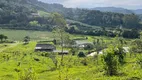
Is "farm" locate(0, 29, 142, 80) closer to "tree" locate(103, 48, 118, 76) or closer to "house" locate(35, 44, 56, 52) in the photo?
"tree" locate(103, 48, 118, 76)

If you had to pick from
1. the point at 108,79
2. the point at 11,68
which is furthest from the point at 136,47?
the point at 108,79

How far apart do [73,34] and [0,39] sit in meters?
56.4

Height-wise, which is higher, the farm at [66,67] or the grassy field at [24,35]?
the farm at [66,67]

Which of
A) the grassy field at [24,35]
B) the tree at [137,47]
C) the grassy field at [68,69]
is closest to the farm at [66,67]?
the grassy field at [68,69]

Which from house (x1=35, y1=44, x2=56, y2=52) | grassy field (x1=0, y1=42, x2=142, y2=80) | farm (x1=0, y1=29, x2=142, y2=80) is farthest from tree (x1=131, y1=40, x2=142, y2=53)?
house (x1=35, y1=44, x2=56, y2=52)

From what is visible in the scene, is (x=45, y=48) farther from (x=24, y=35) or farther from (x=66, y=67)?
(x=66, y=67)

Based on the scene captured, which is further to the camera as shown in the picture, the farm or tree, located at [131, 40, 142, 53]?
tree, located at [131, 40, 142, 53]

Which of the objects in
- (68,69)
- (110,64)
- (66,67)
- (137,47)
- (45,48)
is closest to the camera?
(66,67)

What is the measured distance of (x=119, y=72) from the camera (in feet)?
177

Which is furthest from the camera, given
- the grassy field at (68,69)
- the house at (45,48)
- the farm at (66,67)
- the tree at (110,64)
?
the house at (45,48)

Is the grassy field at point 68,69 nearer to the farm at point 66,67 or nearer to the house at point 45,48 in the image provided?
the farm at point 66,67

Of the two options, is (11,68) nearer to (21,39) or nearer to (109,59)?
(109,59)

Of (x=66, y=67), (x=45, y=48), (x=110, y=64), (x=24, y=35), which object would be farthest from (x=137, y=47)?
(x=24, y=35)

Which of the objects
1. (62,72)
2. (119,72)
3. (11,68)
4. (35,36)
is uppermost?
(62,72)
